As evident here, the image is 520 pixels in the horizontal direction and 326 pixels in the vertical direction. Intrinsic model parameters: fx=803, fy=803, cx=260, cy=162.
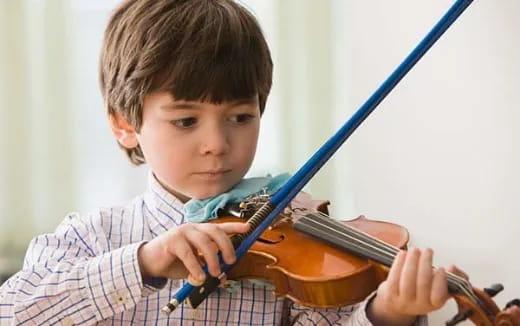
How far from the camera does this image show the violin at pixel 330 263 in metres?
0.72

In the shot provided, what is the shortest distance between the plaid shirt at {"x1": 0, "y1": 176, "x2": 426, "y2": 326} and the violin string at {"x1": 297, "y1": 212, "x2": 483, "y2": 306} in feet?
0.22

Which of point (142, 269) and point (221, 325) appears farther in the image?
point (221, 325)

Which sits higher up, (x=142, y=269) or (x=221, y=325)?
(x=142, y=269)

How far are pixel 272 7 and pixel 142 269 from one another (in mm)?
921

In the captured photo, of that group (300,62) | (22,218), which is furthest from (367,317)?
(22,218)

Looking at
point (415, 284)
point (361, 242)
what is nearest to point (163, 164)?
point (361, 242)

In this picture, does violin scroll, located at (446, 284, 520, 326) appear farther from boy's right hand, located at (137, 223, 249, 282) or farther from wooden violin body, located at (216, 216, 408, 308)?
boy's right hand, located at (137, 223, 249, 282)

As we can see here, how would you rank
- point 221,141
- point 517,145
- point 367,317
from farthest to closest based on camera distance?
point 517,145
point 221,141
point 367,317

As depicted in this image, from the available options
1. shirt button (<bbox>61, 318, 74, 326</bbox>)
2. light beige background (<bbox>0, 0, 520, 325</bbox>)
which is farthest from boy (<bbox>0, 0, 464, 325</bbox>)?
light beige background (<bbox>0, 0, 520, 325</bbox>)

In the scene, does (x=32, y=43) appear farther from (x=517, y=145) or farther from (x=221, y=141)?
(x=517, y=145)

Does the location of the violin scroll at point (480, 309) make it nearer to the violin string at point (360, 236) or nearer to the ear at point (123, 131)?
the violin string at point (360, 236)

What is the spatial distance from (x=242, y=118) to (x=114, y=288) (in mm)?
270

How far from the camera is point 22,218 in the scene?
1692mm

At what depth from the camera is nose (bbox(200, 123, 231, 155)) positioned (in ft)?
3.15
